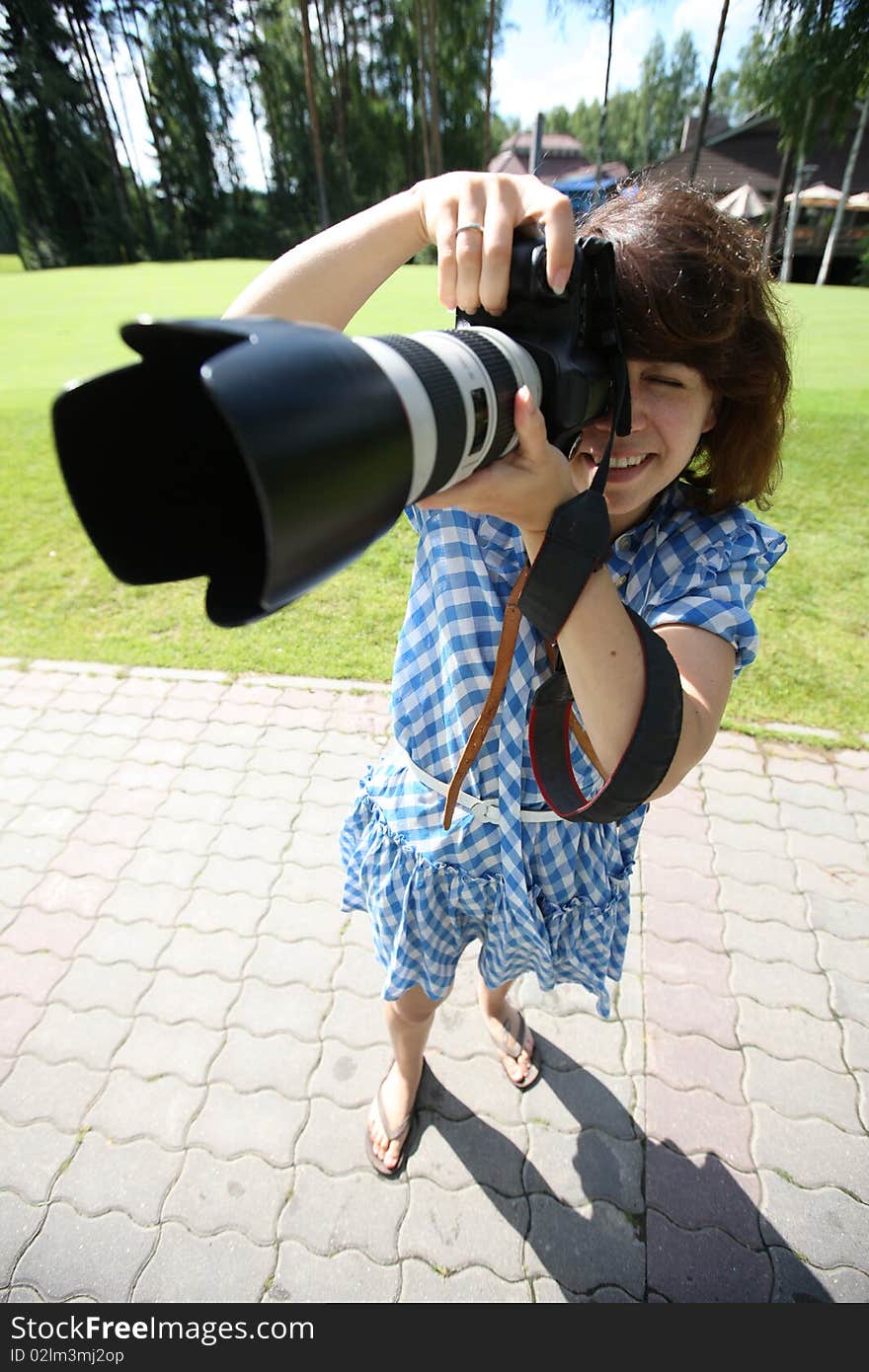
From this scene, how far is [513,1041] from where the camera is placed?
2.02 meters

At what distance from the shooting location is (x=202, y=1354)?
1.52 meters

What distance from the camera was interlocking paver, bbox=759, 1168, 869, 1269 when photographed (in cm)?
166

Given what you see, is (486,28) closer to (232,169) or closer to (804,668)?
(232,169)

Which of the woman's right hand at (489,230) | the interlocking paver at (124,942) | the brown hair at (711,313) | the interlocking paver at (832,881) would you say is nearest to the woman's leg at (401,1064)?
the interlocking paver at (124,942)

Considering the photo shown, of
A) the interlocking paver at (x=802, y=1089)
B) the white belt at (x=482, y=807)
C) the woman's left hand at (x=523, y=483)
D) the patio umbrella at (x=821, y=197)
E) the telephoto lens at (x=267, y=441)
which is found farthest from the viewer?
the patio umbrella at (x=821, y=197)

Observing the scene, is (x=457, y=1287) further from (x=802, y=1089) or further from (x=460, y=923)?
(x=802, y=1089)

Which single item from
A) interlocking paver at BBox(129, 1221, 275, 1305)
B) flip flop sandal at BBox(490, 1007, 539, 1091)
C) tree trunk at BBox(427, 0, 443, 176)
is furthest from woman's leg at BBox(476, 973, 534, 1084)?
tree trunk at BBox(427, 0, 443, 176)

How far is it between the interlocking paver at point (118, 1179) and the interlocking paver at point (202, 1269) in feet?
0.28

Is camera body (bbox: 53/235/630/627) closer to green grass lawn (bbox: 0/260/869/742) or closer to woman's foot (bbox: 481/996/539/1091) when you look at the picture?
green grass lawn (bbox: 0/260/869/742)

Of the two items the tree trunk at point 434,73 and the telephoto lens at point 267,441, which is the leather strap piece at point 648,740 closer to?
the telephoto lens at point 267,441

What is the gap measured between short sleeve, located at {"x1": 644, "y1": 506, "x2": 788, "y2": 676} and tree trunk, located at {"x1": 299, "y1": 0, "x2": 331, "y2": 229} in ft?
103

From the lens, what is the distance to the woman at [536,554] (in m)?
0.94

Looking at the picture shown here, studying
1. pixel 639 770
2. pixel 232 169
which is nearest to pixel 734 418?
pixel 639 770

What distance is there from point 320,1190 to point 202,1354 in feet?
1.20
